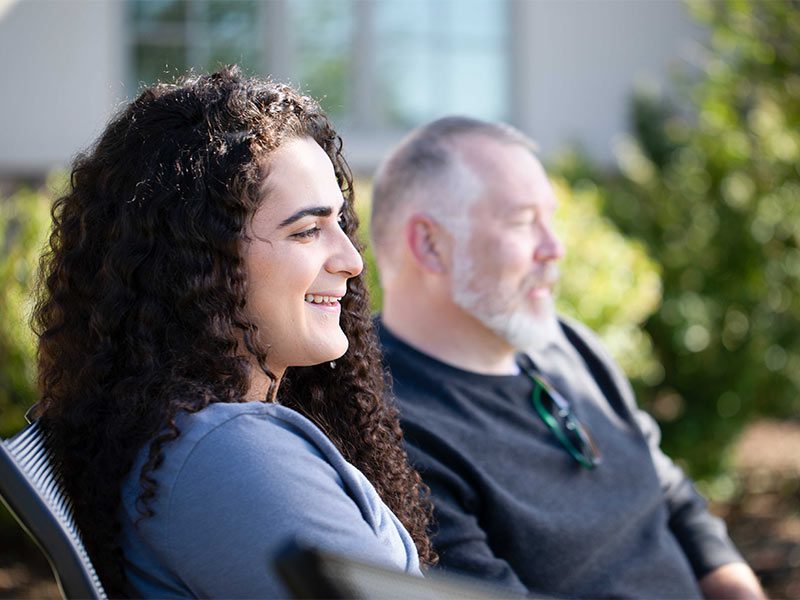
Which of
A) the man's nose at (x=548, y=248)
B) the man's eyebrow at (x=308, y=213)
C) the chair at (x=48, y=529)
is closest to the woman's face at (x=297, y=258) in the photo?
the man's eyebrow at (x=308, y=213)

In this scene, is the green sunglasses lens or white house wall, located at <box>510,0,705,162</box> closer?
the green sunglasses lens

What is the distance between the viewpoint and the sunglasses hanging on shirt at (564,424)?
2.63 meters

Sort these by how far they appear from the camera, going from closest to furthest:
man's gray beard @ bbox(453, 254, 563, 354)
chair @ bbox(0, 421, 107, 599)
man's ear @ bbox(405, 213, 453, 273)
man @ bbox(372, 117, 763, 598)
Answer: chair @ bbox(0, 421, 107, 599) → man @ bbox(372, 117, 763, 598) → man's gray beard @ bbox(453, 254, 563, 354) → man's ear @ bbox(405, 213, 453, 273)

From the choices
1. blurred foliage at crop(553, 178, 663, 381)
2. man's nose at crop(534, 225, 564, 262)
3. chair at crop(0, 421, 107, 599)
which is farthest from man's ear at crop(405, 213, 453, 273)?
blurred foliage at crop(553, 178, 663, 381)

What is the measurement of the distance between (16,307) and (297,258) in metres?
Answer: 2.75

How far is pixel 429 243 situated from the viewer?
2883mm

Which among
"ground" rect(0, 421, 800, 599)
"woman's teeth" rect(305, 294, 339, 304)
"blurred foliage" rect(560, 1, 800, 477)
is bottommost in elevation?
"ground" rect(0, 421, 800, 599)

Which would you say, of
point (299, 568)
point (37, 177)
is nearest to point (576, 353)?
point (299, 568)

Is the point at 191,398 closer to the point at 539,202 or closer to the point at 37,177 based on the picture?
the point at 539,202

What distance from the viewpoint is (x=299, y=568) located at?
1089mm

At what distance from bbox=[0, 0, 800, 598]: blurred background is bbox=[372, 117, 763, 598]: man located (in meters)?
0.69

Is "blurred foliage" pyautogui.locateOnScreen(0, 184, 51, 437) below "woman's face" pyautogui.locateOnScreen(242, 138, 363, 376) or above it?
below

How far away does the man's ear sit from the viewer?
2.86 meters

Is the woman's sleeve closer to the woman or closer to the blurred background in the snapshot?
the woman
